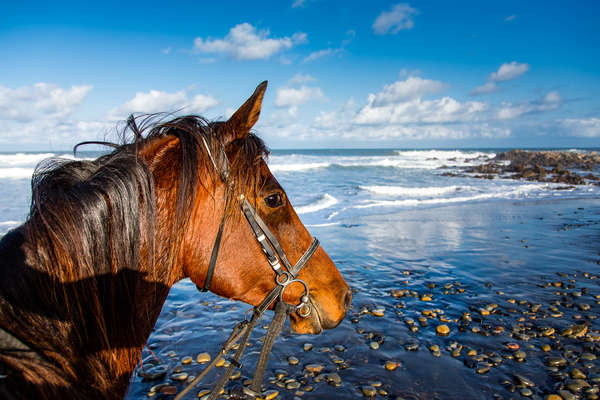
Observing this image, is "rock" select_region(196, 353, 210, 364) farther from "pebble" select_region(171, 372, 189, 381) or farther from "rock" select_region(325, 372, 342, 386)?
"rock" select_region(325, 372, 342, 386)

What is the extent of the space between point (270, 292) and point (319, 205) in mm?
13526

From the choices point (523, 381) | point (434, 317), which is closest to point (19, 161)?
point (434, 317)

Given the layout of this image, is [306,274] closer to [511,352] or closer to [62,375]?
[62,375]

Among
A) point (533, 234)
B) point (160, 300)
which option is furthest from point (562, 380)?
point (533, 234)

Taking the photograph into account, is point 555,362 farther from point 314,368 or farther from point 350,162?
point 350,162

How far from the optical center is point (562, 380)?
3.55m

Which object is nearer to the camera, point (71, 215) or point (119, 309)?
Answer: point (71, 215)

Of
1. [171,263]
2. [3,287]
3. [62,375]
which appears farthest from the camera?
[171,263]

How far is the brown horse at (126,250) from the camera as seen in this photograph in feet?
3.95

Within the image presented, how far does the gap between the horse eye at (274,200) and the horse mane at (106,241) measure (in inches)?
5.0

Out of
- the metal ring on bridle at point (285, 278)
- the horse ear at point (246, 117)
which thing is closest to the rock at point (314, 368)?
the metal ring on bridle at point (285, 278)

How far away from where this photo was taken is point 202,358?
4.11 metres

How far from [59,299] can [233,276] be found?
85 cm

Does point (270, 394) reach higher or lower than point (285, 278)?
lower
